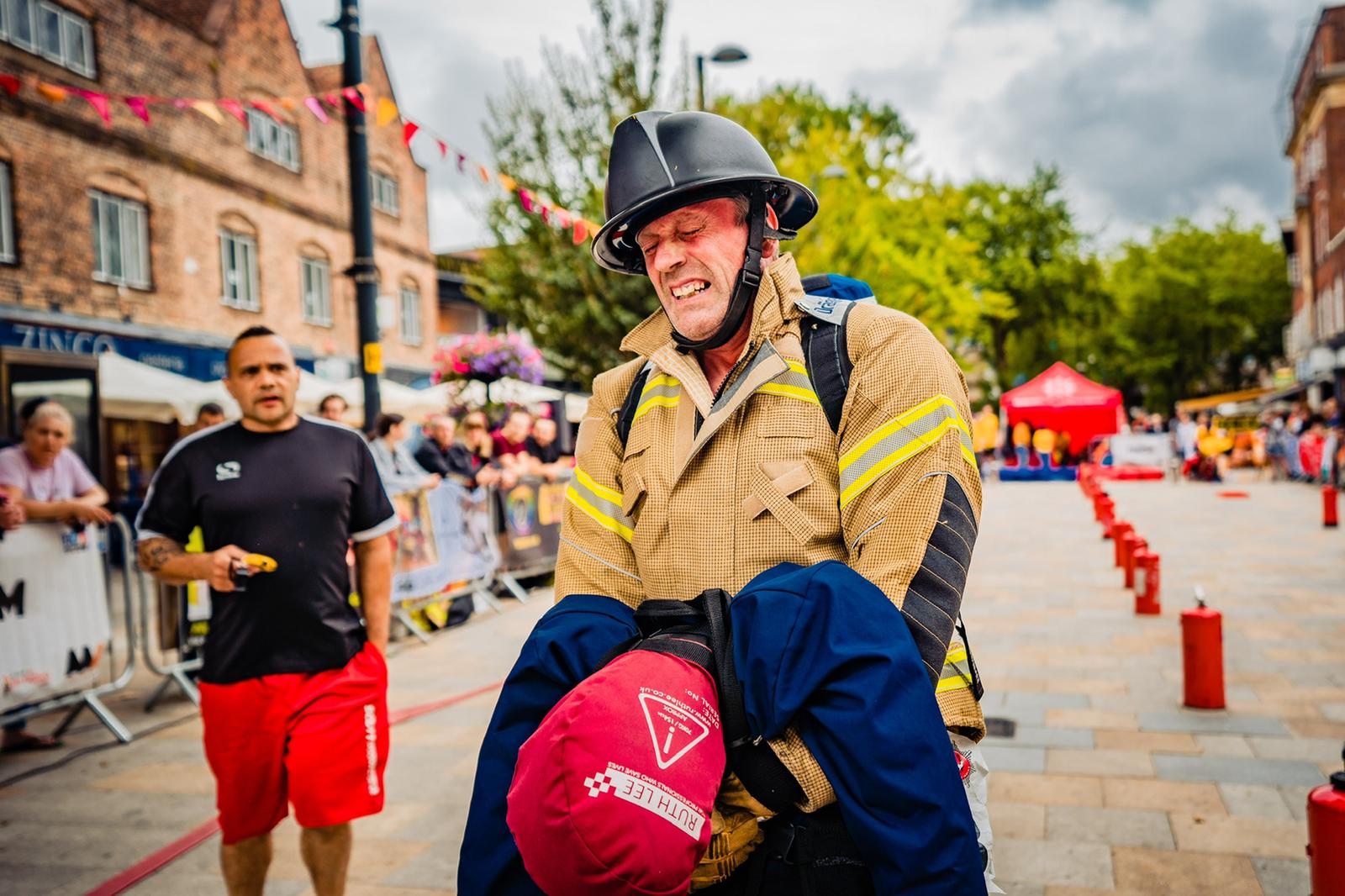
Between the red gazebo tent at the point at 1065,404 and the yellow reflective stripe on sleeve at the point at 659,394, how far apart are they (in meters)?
30.1

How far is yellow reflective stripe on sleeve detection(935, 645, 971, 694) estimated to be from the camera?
191 centimetres

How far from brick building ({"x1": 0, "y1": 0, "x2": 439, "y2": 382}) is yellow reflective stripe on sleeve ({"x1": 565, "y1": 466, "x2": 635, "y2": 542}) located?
12.6 metres

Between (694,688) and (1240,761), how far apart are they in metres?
4.59

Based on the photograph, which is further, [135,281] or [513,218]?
[135,281]

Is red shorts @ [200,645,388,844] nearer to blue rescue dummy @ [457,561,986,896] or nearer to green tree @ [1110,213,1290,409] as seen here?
blue rescue dummy @ [457,561,986,896]

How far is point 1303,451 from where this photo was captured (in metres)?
25.6

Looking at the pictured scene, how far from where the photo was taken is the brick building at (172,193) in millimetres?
15844

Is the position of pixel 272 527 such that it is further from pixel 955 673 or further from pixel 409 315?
pixel 409 315

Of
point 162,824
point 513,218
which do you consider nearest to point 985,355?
point 513,218

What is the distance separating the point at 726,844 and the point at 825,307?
1.04 m

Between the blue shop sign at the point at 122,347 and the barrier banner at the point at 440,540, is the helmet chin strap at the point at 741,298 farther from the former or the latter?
the blue shop sign at the point at 122,347

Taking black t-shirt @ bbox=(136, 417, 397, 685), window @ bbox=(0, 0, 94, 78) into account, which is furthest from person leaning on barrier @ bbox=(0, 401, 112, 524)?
window @ bbox=(0, 0, 94, 78)

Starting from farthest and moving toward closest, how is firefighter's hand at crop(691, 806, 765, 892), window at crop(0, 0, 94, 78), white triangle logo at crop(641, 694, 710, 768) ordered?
window at crop(0, 0, 94, 78) → firefighter's hand at crop(691, 806, 765, 892) → white triangle logo at crop(641, 694, 710, 768)

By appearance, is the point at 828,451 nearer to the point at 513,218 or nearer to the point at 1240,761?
the point at 1240,761
